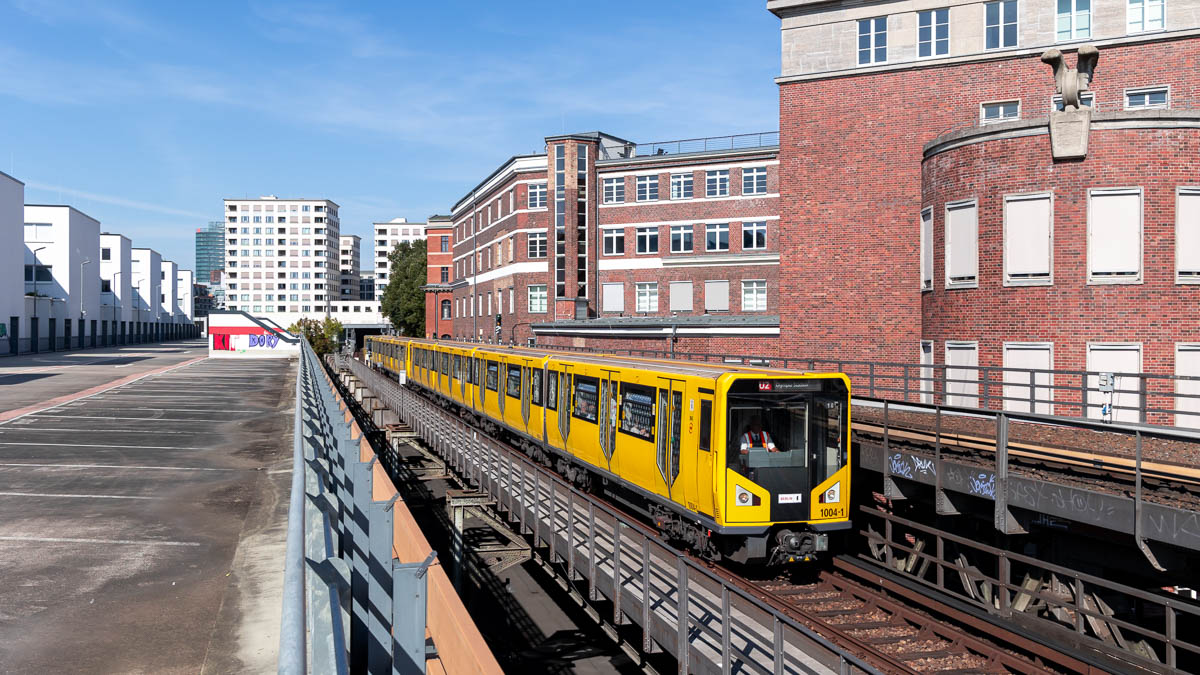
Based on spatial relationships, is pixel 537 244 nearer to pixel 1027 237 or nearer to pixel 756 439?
pixel 1027 237

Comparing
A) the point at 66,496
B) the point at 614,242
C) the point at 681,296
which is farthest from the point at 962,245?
the point at 614,242

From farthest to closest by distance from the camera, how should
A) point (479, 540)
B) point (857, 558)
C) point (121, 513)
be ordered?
point (479, 540)
point (857, 558)
point (121, 513)

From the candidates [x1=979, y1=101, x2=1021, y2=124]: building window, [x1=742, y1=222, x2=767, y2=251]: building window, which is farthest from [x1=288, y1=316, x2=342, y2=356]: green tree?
[x1=979, y1=101, x2=1021, y2=124]: building window

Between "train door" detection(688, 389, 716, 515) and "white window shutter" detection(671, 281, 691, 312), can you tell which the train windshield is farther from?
"white window shutter" detection(671, 281, 691, 312)

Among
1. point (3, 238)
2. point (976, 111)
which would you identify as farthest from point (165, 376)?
point (976, 111)

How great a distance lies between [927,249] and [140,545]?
19.6 meters

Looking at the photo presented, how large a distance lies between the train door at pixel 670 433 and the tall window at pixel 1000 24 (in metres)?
19.2

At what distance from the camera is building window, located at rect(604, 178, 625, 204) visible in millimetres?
56438

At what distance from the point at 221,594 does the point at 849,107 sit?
80.8 feet

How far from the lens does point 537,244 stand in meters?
61.2

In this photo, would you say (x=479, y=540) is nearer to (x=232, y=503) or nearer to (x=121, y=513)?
(x=232, y=503)

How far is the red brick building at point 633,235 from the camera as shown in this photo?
5206cm

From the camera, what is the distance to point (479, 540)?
21.4 meters

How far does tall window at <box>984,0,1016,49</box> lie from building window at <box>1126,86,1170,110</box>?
138 inches
